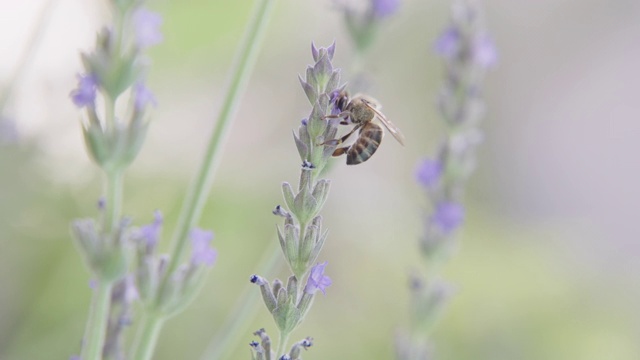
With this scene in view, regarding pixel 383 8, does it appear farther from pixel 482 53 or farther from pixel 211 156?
pixel 211 156

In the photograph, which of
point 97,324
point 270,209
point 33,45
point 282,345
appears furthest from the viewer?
point 270,209

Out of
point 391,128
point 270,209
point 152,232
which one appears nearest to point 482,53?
point 391,128

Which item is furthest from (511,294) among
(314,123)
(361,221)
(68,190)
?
(314,123)

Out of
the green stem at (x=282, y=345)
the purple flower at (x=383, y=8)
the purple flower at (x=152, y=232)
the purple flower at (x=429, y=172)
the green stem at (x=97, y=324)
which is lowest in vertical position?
the green stem at (x=282, y=345)

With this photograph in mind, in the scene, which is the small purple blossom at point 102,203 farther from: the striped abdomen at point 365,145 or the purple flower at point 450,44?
the purple flower at point 450,44

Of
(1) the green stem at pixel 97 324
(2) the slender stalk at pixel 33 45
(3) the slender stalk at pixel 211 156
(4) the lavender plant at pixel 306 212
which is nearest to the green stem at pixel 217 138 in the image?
(3) the slender stalk at pixel 211 156

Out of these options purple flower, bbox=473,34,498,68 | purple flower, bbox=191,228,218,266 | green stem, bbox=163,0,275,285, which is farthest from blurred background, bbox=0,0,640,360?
purple flower, bbox=191,228,218,266

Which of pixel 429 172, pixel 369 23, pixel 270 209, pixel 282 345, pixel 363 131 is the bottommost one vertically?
pixel 282 345

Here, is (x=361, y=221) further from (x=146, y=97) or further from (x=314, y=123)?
(x=314, y=123)
